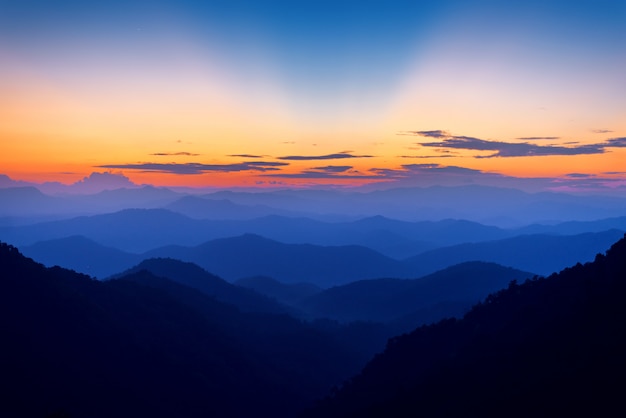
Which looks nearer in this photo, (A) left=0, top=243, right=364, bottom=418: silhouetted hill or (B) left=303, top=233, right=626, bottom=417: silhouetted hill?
(B) left=303, top=233, right=626, bottom=417: silhouetted hill

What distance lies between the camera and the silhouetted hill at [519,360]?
48375 mm

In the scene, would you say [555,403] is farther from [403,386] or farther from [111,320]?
[111,320]

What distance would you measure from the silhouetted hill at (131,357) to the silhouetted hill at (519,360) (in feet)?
75.4

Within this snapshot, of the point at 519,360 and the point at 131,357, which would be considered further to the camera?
the point at 131,357

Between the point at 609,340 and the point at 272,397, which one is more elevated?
the point at 609,340

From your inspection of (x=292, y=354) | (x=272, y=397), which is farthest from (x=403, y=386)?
(x=292, y=354)

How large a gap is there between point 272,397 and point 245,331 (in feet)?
132

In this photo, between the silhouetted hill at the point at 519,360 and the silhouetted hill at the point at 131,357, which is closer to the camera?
the silhouetted hill at the point at 519,360

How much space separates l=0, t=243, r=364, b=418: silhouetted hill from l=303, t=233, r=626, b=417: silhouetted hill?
23.0m

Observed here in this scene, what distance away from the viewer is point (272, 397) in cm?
10794

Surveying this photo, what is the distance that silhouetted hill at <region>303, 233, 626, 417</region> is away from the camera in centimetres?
4838

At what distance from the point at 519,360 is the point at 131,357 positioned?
71.7 metres

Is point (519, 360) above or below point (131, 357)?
above

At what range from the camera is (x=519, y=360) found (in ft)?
205
